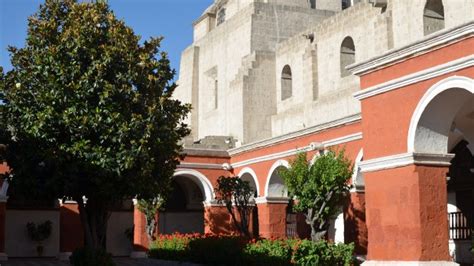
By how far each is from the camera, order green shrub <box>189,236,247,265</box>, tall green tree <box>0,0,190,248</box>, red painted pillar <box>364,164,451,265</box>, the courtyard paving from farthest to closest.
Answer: the courtyard paving
green shrub <box>189,236,247,265</box>
tall green tree <box>0,0,190,248</box>
red painted pillar <box>364,164,451,265</box>

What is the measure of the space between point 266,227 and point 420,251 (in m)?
Answer: 12.9

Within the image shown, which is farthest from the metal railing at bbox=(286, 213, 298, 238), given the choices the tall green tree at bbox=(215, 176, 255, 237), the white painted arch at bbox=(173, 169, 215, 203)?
the tall green tree at bbox=(215, 176, 255, 237)

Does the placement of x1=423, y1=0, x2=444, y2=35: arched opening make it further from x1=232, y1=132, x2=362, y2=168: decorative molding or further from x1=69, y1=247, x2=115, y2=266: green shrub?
x1=69, y1=247, x2=115, y2=266: green shrub

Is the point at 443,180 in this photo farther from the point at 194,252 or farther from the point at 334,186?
the point at 194,252

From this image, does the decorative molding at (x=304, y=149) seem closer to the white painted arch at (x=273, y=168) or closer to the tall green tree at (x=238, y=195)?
the white painted arch at (x=273, y=168)

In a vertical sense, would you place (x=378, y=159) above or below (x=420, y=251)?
above

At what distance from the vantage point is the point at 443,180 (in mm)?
12570

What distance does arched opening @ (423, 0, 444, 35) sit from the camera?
857 inches

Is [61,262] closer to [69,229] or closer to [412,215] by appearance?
[69,229]

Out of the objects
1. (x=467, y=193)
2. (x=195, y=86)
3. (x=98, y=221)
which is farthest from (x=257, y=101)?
(x=98, y=221)

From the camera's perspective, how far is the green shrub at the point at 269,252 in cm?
1709

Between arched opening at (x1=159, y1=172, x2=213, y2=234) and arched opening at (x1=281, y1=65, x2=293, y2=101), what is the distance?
228 inches

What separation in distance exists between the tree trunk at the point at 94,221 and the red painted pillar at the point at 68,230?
1039cm

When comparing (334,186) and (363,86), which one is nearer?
(363,86)
